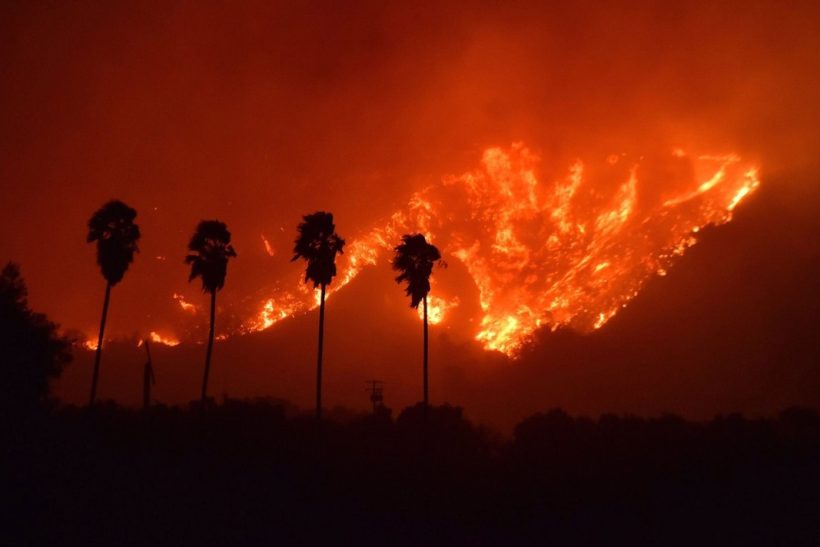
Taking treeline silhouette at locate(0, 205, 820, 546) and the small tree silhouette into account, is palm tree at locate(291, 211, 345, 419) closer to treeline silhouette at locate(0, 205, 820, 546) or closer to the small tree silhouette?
treeline silhouette at locate(0, 205, 820, 546)

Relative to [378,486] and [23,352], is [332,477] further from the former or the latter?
[23,352]

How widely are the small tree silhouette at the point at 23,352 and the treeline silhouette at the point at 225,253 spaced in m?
7.63

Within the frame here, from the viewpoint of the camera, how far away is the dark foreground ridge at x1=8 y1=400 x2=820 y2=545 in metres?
37.6

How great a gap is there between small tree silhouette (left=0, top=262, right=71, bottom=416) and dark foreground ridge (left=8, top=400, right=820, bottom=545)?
1608 mm

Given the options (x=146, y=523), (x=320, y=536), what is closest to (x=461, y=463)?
(x=320, y=536)

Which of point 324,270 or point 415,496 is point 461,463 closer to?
point 415,496

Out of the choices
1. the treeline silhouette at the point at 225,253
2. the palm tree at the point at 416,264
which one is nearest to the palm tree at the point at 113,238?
the treeline silhouette at the point at 225,253

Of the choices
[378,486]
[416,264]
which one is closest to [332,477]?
[378,486]

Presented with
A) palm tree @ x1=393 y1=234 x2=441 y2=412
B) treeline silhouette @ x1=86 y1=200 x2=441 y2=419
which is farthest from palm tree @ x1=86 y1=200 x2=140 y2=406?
palm tree @ x1=393 y1=234 x2=441 y2=412

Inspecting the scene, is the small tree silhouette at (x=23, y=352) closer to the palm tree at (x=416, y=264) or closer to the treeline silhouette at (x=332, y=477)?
the treeline silhouette at (x=332, y=477)

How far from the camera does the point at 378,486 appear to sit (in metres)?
46.2

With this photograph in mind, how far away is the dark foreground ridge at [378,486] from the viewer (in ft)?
123

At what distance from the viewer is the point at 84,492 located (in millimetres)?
38594

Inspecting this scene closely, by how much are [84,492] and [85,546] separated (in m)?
4.75
